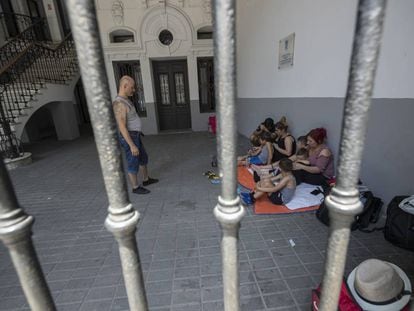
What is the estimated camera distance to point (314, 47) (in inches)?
150

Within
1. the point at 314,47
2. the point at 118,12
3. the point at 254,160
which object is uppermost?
the point at 118,12

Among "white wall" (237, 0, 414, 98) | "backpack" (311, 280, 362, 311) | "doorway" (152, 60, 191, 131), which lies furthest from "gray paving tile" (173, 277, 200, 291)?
"doorway" (152, 60, 191, 131)

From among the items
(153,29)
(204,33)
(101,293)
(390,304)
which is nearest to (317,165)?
(390,304)

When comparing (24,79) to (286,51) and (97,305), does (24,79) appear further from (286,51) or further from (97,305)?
(97,305)

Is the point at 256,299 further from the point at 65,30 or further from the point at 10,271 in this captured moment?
the point at 65,30

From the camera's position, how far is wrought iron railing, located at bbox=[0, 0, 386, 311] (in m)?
0.53

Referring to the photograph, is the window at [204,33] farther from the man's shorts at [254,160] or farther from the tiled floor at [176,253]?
the tiled floor at [176,253]

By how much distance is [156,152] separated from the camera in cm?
652

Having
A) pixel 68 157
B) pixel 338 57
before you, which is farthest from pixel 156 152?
pixel 338 57

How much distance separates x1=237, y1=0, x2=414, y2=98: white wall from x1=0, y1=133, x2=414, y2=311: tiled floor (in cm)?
184

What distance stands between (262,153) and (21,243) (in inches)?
169

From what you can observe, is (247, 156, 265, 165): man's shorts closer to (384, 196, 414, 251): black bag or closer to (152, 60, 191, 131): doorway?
(384, 196, 414, 251): black bag

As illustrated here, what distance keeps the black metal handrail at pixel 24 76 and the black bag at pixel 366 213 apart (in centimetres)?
649

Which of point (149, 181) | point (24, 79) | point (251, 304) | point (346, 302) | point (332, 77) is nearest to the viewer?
point (346, 302)
